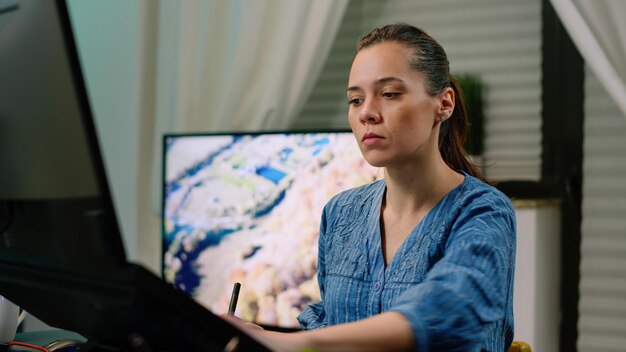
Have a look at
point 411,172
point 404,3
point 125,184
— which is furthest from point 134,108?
point 411,172

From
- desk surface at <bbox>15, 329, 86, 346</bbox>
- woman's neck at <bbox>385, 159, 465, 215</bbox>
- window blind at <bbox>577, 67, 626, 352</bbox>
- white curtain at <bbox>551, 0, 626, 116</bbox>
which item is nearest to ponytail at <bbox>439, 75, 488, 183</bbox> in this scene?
woman's neck at <bbox>385, 159, 465, 215</bbox>

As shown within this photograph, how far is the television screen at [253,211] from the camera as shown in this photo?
7.29 ft

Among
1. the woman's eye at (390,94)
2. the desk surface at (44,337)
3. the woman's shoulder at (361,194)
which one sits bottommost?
the desk surface at (44,337)

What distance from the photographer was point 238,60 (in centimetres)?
271

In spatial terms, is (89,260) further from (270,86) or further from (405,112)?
(270,86)

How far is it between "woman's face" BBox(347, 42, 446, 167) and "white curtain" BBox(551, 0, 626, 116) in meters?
1.09

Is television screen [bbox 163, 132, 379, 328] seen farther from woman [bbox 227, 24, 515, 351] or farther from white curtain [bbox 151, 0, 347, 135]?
woman [bbox 227, 24, 515, 351]

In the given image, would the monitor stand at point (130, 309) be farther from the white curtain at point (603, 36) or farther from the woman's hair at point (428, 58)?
the white curtain at point (603, 36)

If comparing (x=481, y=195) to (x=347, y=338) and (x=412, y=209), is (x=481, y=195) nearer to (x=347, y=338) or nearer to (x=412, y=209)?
(x=412, y=209)

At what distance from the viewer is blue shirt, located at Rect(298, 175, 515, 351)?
0.91 m

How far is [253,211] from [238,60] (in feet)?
2.15

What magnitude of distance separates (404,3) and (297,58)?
450 mm

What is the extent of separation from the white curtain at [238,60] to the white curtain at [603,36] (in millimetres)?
804

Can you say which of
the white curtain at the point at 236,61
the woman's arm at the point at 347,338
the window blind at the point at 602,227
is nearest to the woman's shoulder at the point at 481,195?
the woman's arm at the point at 347,338
